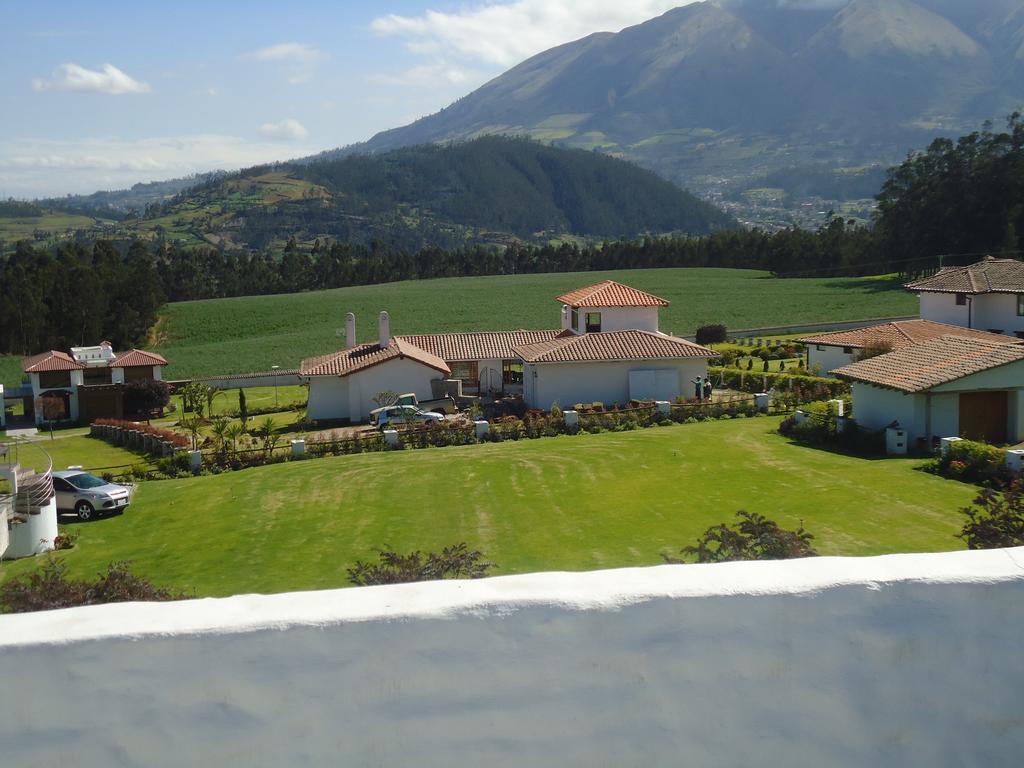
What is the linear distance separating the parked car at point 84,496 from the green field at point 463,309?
40121mm

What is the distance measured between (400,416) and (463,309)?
51.7 m

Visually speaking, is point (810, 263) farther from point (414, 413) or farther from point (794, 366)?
point (414, 413)

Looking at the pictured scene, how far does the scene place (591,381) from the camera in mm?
40031

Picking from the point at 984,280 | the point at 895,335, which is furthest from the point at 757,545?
the point at 984,280

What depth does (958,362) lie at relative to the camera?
27234 millimetres

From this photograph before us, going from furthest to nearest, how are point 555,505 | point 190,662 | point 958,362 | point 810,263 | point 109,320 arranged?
point 810,263, point 109,320, point 958,362, point 555,505, point 190,662

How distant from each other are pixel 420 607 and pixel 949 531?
16.6m

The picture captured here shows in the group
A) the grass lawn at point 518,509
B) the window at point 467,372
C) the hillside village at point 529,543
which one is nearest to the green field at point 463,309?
the hillside village at point 529,543

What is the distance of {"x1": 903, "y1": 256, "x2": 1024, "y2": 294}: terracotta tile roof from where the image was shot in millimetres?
43562

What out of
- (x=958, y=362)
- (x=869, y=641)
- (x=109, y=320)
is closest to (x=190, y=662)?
(x=869, y=641)

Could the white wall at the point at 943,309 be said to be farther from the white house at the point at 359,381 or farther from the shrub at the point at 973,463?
the shrub at the point at 973,463

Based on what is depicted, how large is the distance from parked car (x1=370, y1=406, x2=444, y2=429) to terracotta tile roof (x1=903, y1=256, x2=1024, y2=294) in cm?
2406

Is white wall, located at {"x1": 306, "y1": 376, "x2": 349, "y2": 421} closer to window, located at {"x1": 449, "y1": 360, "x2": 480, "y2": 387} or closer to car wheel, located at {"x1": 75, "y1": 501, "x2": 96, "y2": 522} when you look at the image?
window, located at {"x1": 449, "y1": 360, "x2": 480, "y2": 387}

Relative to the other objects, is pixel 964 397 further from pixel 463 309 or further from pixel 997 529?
pixel 463 309
